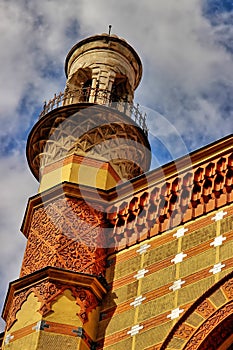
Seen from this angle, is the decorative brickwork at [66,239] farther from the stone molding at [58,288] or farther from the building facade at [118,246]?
the stone molding at [58,288]

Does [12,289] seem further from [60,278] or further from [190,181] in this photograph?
[190,181]

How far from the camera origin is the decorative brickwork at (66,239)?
12500mm

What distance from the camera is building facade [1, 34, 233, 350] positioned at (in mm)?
11391

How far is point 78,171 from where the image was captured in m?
13.6

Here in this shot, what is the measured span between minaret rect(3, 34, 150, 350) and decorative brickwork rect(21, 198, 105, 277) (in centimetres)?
1

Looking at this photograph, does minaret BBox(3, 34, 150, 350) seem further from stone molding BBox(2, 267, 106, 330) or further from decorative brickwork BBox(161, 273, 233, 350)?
decorative brickwork BBox(161, 273, 233, 350)

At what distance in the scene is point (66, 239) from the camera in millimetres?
12758

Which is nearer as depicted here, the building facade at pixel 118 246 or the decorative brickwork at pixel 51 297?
the building facade at pixel 118 246

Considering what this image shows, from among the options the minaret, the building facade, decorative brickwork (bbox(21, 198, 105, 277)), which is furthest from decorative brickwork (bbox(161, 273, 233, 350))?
decorative brickwork (bbox(21, 198, 105, 277))

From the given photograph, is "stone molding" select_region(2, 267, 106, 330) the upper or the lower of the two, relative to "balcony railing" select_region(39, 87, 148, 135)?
lower

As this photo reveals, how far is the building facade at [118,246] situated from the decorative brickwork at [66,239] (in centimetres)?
1

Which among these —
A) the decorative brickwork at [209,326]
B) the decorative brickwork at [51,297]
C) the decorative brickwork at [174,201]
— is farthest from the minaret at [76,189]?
the decorative brickwork at [209,326]

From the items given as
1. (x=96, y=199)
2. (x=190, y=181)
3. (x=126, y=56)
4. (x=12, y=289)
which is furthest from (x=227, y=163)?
(x=126, y=56)

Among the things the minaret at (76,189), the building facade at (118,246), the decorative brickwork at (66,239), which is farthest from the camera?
the decorative brickwork at (66,239)
